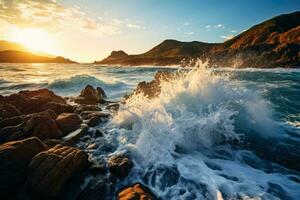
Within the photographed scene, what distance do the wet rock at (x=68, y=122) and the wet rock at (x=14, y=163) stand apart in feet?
7.90

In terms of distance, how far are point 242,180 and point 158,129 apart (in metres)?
2.83

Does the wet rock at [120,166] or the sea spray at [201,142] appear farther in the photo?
the wet rock at [120,166]

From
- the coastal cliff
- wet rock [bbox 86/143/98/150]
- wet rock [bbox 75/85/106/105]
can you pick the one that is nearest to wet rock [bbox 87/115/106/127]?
wet rock [bbox 86/143/98/150]

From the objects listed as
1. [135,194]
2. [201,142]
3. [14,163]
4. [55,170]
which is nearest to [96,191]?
[55,170]

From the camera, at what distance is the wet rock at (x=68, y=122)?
8.19 meters

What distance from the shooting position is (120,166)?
570 cm

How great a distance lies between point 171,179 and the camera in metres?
5.55

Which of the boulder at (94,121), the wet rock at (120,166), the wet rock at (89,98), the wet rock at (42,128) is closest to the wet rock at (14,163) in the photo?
the wet rock at (42,128)

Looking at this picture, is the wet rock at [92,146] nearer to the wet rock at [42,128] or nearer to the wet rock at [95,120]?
the wet rock at [42,128]

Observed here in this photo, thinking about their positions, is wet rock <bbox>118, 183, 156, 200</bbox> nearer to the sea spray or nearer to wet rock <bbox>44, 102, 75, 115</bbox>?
the sea spray

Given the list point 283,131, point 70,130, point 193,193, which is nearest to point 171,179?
point 193,193

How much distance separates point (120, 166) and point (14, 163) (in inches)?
90.5

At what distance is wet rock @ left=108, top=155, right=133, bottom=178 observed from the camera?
18.4ft

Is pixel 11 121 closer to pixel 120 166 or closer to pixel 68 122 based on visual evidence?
pixel 68 122
